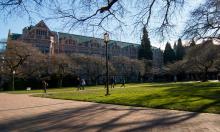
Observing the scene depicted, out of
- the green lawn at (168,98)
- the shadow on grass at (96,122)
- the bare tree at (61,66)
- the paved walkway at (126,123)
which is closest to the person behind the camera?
the paved walkway at (126,123)

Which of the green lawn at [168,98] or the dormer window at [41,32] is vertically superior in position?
the dormer window at [41,32]

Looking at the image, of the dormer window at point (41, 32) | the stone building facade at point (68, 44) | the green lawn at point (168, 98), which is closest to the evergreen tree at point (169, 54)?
the stone building facade at point (68, 44)

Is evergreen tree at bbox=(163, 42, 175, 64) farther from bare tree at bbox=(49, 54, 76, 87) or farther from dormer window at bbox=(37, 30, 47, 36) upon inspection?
bare tree at bbox=(49, 54, 76, 87)

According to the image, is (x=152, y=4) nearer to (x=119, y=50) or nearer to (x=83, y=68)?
(x=83, y=68)

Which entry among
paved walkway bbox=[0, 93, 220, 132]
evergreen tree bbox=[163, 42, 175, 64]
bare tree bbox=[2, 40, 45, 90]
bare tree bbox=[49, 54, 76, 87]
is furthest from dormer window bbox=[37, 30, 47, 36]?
paved walkway bbox=[0, 93, 220, 132]

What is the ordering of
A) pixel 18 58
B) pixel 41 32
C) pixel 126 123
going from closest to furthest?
pixel 126 123, pixel 18 58, pixel 41 32

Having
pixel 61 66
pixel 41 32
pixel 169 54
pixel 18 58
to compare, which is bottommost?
pixel 61 66

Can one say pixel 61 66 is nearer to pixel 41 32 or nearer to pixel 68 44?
pixel 41 32

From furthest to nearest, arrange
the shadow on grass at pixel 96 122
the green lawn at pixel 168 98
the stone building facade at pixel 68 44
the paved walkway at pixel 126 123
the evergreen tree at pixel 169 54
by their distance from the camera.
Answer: the evergreen tree at pixel 169 54 < the stone building facade at pixel 68 44 < the green lawn at pixel 168 98 < the shadow on grass at pixel 96 122 < the paved walkway at pixel 126 123

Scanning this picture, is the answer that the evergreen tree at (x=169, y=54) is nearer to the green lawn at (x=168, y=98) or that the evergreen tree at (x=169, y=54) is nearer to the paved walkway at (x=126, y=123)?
the green lawn at (x=168, y=98)

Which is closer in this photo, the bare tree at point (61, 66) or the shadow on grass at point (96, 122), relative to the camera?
the shadow on grass at point (96, 122)

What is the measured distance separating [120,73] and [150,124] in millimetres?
80578

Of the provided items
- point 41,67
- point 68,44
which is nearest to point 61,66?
point 41,67

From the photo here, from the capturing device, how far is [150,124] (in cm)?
1038
